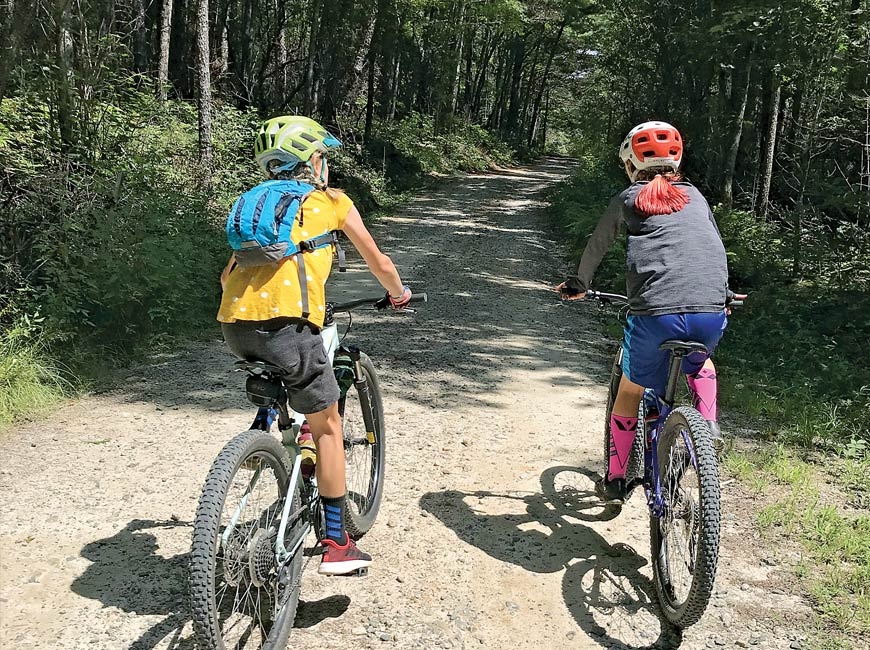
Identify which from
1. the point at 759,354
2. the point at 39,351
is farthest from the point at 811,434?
the point at 39,351

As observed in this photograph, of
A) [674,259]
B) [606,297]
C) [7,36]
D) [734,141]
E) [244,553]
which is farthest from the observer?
[734,141]

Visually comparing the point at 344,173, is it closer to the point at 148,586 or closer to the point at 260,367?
the point at 148,586

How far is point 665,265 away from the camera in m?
3.47

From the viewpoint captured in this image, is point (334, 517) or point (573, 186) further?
point (573, 186)

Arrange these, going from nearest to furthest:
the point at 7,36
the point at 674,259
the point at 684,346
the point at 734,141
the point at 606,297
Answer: the point at 684,346
the point at 674,259
the point at 606,297
the point at 7,36
the point at 734,141

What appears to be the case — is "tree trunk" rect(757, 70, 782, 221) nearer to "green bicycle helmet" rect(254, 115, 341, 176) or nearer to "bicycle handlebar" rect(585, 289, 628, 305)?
"bicycle handlebar" rect(585, 289, 628, 305)

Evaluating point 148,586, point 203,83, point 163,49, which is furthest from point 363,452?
point 163,49

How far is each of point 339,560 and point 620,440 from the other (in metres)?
1.77

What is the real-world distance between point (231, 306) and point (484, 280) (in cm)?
933

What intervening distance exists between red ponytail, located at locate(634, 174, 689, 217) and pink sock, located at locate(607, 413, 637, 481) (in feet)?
3.92

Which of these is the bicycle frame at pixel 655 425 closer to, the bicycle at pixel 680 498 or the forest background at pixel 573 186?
the bicycle at pixel 680 498

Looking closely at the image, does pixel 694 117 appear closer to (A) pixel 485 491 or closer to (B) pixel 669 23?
(B) pixel 669 23

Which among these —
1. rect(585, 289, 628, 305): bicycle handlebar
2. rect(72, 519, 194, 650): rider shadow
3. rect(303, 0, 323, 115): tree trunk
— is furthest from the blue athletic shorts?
rect(303, 0, 323, 115): tree trunk

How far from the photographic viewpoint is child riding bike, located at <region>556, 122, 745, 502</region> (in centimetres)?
341
